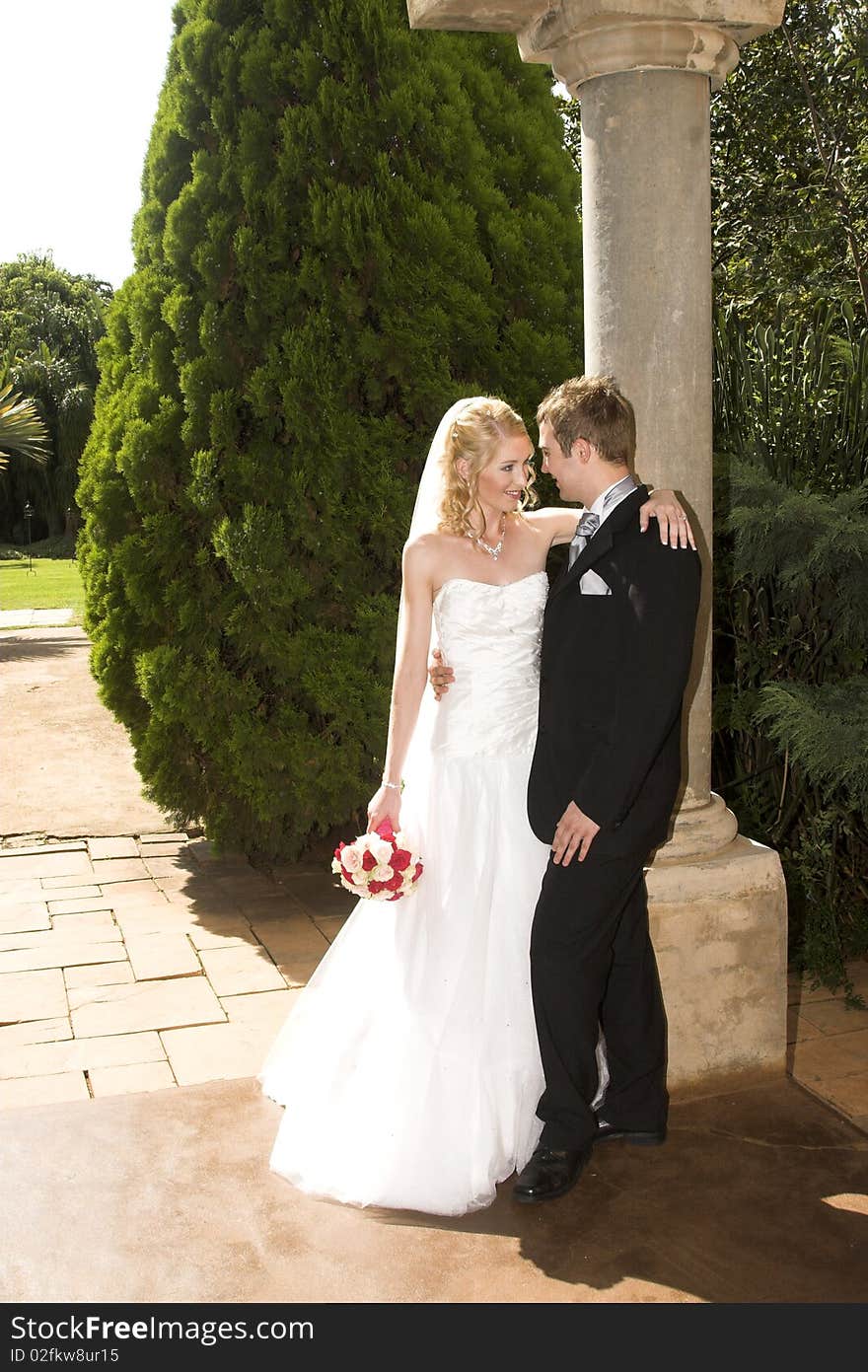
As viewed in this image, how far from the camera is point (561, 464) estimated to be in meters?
3.17

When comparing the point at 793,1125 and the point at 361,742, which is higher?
the point at 361,742

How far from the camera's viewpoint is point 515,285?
5414 mm

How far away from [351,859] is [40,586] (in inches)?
940

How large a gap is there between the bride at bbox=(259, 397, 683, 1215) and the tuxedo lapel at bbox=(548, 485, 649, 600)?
312mm

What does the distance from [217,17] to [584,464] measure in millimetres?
3408

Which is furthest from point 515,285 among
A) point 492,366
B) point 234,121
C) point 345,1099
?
point 345,1099

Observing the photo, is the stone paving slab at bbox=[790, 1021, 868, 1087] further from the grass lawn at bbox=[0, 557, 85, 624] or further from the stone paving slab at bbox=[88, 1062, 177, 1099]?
the grass lawn at bbox=[0, 557, 85, 624]

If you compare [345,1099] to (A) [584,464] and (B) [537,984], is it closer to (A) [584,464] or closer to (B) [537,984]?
(B) [537,984]

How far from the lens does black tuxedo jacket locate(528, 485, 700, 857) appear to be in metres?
2.97

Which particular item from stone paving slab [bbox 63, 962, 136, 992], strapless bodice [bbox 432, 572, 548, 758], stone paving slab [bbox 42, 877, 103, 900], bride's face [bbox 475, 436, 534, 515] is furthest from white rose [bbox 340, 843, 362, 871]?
stone paving slab [bbox 42, 877, 103, 900]

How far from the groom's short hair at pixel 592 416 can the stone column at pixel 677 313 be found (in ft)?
1.52

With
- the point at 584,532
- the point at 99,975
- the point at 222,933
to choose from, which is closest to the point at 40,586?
the point at 222,933

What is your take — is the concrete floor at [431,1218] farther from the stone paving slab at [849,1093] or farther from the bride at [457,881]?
the bride at [457,881]

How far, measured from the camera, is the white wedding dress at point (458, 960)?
129 inches
